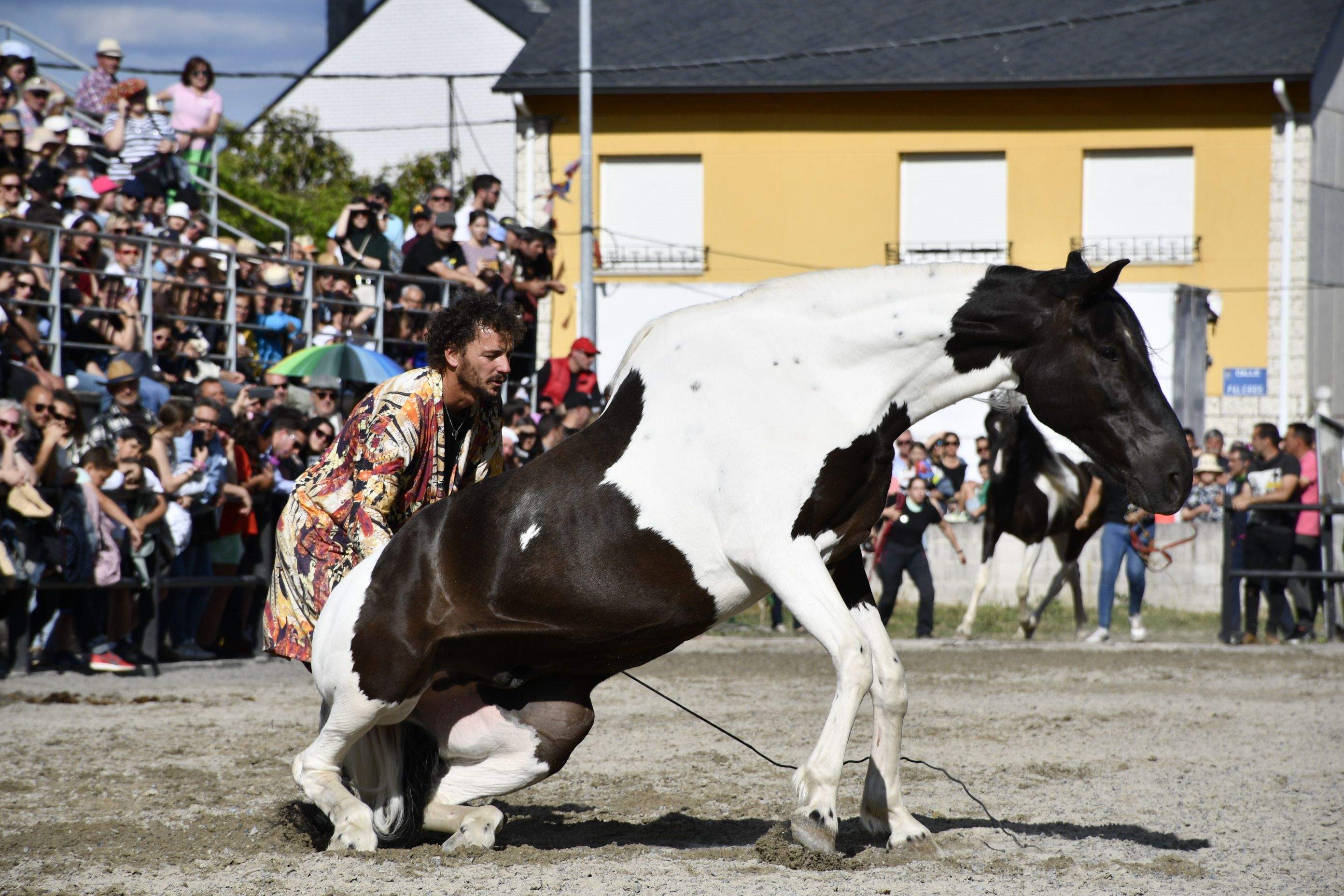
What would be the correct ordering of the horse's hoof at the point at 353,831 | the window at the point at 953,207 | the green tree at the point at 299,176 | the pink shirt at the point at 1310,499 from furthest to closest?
the green tree at the point at 299,176 → the window at the point at 953,207 → the pink shirt at the point at 1310,499 → the horse's hoof at the point at 353,831

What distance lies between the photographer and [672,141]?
2698cm

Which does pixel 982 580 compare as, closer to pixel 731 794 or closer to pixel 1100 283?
pixel 731 794

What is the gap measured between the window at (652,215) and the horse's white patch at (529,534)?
22.4m

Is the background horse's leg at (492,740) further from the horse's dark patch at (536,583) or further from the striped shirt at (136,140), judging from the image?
the striped shirt at (136,140)

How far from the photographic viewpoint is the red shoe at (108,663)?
9.93m

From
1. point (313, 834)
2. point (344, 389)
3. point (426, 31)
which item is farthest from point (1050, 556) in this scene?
point (426, 31)

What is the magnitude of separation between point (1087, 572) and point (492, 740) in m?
12.8

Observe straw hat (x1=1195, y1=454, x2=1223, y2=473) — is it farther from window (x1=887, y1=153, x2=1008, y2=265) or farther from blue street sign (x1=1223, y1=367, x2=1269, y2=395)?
window (x1=887, y1=153, x2=1008, y2=265)

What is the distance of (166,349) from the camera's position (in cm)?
1242

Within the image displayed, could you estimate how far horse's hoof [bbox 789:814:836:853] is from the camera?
13.9 feet

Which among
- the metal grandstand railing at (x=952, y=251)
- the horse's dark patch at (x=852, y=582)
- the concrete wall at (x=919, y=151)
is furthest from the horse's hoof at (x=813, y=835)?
the metal grandstand railing at (x=952, y=251)

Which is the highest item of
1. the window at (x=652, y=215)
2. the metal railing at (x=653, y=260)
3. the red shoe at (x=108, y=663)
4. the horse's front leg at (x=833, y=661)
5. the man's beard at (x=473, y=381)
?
the window at (x=652, y=215)

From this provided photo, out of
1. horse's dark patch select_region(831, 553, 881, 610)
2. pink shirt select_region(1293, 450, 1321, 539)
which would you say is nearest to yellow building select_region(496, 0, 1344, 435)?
pink shirt select_region(1293, 450, 1321, 539)

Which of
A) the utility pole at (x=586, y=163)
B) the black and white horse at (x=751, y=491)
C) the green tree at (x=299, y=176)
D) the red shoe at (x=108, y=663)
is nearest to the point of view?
the black and white horse at (x=751, y=491)
